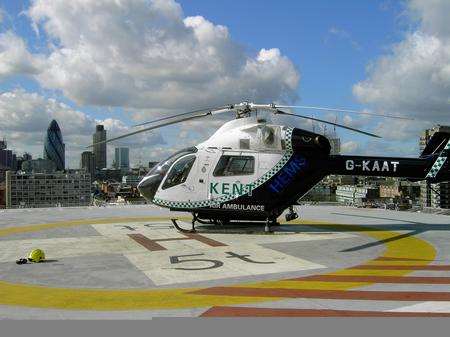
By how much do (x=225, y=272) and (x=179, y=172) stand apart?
849cm

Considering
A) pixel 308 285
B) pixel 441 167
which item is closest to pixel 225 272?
pixel 308 285

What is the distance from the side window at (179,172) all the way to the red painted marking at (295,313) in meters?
11.3

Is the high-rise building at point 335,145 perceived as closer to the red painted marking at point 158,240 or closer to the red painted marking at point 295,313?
the red painted marking at point 158,240

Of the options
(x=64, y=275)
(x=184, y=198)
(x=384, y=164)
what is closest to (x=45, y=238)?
(x=184, y=198)

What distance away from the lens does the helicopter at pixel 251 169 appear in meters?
18.7

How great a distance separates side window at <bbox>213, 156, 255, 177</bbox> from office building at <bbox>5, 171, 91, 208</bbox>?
144 meters

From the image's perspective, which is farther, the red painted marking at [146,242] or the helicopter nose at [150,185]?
the helicopter nose at [150,185]

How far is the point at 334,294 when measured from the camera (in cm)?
908

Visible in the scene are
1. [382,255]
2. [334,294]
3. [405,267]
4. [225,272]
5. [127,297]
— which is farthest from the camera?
[382,255]

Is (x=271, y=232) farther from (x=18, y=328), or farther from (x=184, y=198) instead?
(x=18, y=328)

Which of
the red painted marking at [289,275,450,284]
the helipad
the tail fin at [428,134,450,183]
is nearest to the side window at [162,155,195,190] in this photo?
the helipad

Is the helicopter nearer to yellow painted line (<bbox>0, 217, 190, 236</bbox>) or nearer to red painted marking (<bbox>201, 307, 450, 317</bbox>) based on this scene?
yellow painted line (<bbox>0, 217, 190, 236</bbox>)

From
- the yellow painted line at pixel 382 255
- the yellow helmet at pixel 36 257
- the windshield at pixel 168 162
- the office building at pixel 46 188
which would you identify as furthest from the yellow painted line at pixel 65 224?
the office building at pixel 46 188

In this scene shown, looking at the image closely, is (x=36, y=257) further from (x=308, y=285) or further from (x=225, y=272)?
(x=308, y=285)
